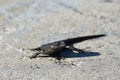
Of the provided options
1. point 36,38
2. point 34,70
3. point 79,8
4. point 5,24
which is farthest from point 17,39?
point 79,8

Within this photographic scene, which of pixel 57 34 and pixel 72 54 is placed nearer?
pixel 72 54

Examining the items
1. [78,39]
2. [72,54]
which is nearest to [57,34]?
[78,39]

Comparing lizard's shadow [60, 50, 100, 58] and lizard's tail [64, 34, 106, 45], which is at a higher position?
lizard's tail [64, 34, 106, 45]

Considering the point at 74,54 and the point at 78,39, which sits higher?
the point at 78,39

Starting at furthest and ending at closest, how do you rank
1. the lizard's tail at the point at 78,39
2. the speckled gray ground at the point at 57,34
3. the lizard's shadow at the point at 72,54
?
the lizard's tail at the point at 78,39 < the lizard's shadow at the point at 72,54 < the speckled gray ground at the point at 57,34

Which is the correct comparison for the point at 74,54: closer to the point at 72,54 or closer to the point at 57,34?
the point at 72,54

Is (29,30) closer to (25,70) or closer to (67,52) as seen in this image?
(67,52)

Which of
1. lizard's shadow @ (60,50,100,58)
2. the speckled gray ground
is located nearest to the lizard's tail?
the speckled gray ground

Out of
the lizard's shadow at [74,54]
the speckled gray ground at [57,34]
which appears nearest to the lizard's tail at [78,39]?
the speckled gray ground at [57,34]

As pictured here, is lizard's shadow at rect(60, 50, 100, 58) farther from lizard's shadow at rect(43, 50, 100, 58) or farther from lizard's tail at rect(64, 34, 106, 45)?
lizard's tail at rect(64, 34, 106, 45)

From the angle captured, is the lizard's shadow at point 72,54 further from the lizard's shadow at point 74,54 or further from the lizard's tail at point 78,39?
the lizard's tail at point 78,39
